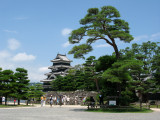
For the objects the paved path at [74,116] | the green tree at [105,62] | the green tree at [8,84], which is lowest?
the paved path at [74,116]

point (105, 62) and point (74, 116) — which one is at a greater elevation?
point (105, 62)

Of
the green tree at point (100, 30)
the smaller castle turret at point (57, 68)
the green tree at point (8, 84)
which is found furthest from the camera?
the smaller castle turret at point (57, 68)

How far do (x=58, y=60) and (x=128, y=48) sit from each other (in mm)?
30868

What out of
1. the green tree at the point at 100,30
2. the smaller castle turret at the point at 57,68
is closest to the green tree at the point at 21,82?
the green tree at the point at 100,30

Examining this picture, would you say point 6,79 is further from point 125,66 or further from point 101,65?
point 125,66

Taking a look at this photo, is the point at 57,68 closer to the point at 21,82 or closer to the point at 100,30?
the point at 21,82

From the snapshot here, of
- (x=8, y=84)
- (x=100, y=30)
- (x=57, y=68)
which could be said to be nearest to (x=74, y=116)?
(x=100, y=30)

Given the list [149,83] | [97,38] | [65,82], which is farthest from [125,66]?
[65,82]

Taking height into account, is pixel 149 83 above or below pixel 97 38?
below

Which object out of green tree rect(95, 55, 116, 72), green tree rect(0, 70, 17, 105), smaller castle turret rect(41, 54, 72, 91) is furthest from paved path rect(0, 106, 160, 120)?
smaller castle turret rect(41, 54, 72, 91)

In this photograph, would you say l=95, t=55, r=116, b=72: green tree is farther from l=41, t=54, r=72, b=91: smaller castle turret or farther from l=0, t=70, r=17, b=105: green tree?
l=41, t=54, r=72, b=91: smaller castle turret

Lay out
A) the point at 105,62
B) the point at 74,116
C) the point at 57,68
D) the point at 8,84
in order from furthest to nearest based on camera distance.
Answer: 1. the point at 57,68
2. the point at 8,84
3. the point at 105,62
4. the point at 74,116

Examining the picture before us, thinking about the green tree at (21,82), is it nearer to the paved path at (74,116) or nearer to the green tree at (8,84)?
the green tree at (8,84)

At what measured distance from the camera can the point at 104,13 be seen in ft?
64.8
